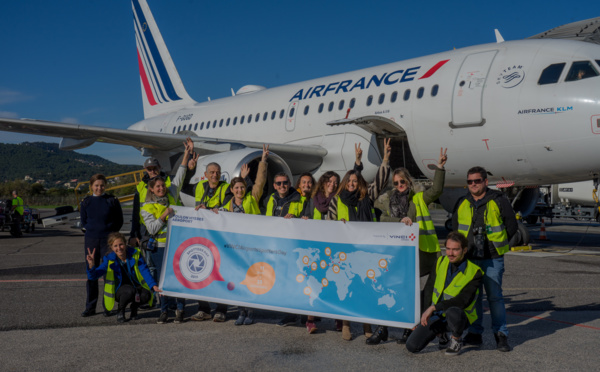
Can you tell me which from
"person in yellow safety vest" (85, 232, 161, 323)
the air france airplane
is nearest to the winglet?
the air france airplane

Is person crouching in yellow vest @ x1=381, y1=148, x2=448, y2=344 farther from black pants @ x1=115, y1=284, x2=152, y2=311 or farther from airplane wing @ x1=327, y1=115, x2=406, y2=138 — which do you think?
airplane wing @ x1=327, y1=115, x2=406, y2=138

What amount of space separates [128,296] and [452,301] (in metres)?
3.19

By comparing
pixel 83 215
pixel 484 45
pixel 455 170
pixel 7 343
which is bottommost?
pixel 7 343

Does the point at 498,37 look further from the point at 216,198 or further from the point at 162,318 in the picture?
the point at 162,318

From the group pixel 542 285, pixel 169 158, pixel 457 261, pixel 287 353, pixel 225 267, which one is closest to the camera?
pixel 287 353

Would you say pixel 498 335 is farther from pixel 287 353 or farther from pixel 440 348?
pixel 287 353

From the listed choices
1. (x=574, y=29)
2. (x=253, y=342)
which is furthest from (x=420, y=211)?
(x=574, y=29)

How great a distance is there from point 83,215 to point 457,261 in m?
4.08

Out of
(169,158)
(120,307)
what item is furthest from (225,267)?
(169,158)

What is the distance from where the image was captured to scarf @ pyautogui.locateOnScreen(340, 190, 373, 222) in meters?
5.11

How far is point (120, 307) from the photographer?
536 cm

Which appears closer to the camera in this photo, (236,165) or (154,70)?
(236,165)

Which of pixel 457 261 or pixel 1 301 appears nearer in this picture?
pixel 457 261

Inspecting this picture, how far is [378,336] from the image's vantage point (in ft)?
15.0
